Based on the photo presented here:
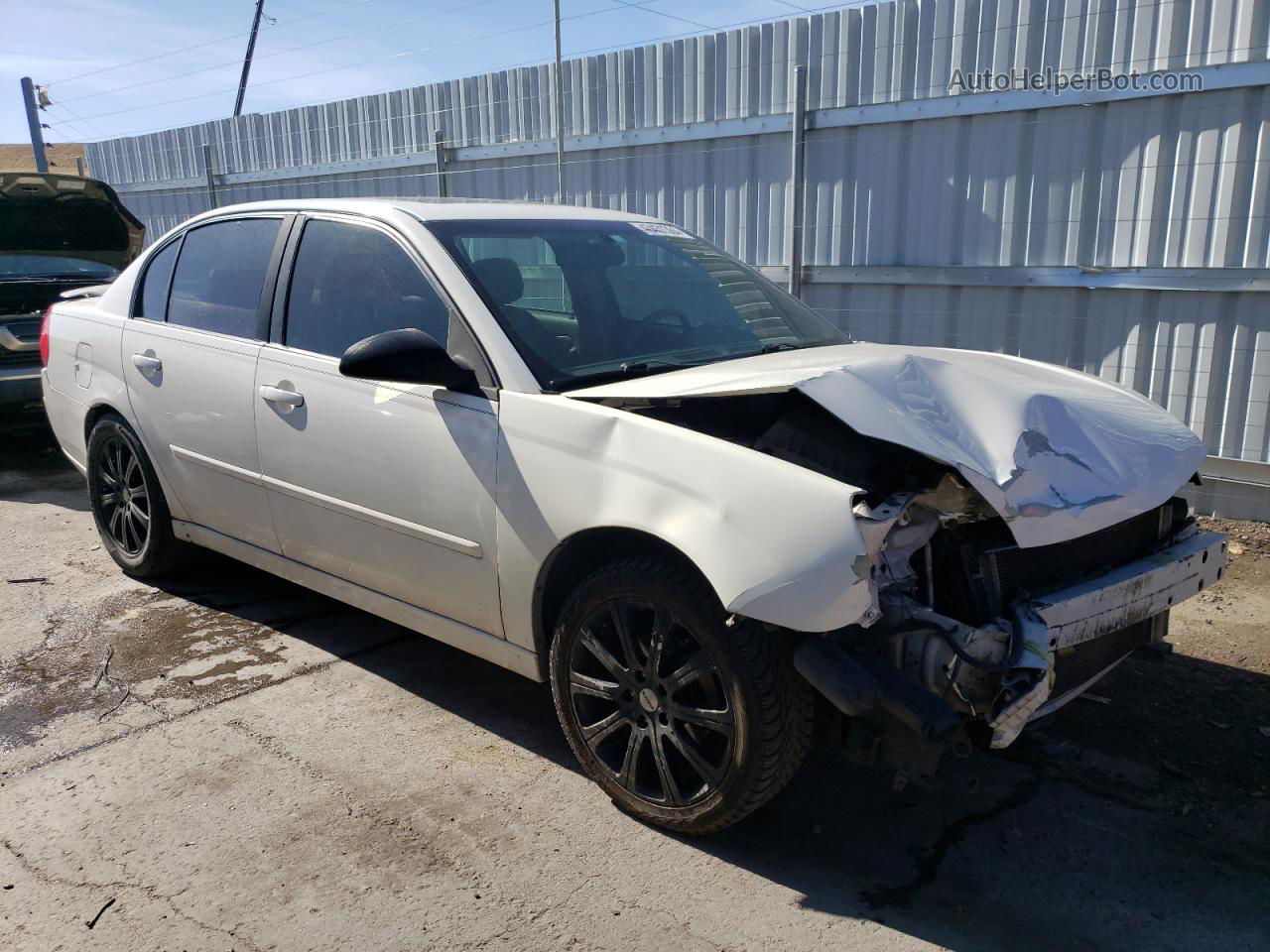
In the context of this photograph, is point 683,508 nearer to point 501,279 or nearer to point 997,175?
point 501,279

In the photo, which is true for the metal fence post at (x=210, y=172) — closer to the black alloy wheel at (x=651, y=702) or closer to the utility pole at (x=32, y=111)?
the utility pole at (x=32, y=111)

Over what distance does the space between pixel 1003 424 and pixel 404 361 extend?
1793 millimetres

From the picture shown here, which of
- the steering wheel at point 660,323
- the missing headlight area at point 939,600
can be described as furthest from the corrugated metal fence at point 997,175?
the steering wheel at point 660,323

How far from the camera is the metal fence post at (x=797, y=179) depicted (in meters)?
6.91

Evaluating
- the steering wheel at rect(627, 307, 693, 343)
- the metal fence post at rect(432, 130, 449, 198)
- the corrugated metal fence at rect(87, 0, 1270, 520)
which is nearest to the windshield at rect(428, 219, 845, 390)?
the steering wheel at rect(627, 307, 693, 343)

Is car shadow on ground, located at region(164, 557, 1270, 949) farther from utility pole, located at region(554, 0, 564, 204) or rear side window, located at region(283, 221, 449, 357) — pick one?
utility pole, located at region(554, 0, 564, 204)

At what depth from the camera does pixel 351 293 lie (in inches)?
150

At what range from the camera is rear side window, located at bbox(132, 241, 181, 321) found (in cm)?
475

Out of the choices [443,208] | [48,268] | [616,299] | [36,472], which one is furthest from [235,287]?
[48,268]

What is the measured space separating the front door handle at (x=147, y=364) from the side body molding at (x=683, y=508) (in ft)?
7.19

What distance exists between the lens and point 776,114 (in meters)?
7.16

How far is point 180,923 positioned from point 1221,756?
331 cm

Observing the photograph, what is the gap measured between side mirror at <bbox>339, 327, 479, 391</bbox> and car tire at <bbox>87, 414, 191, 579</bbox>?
2055mm

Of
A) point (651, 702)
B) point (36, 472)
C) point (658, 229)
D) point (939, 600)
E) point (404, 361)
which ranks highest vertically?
point (658, 229)
